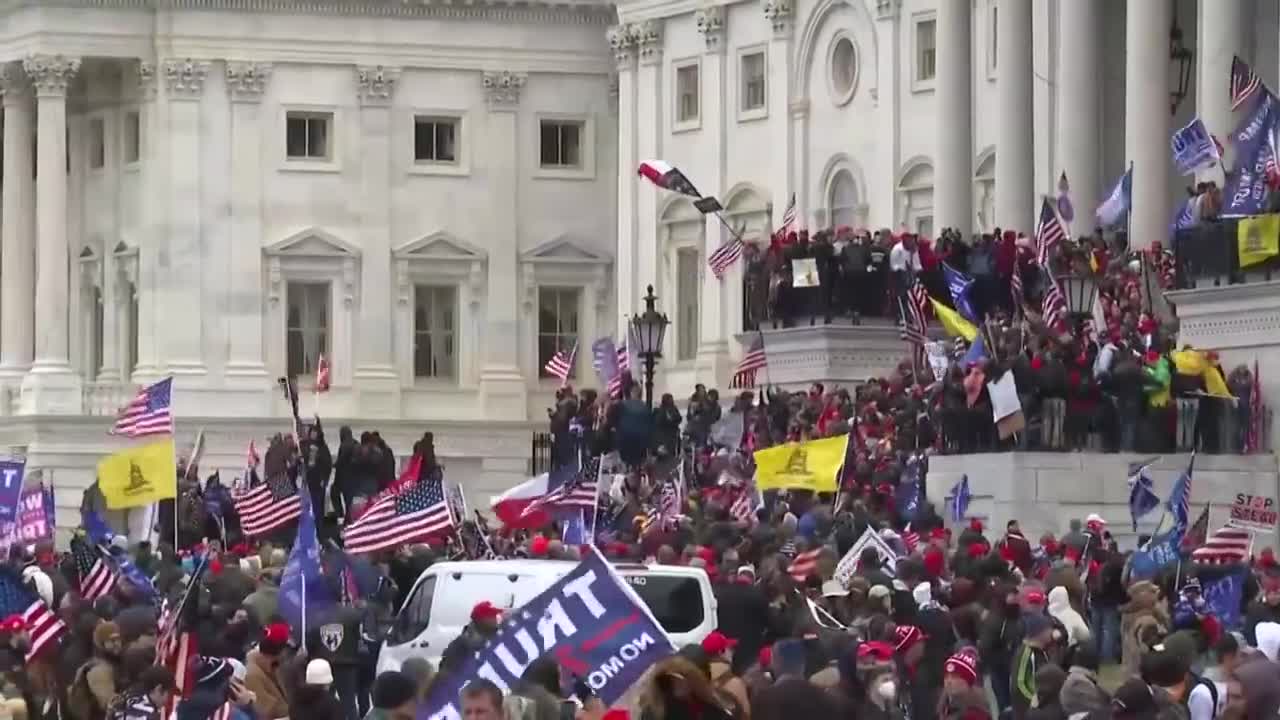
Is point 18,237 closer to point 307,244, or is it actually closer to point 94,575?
point 307,244

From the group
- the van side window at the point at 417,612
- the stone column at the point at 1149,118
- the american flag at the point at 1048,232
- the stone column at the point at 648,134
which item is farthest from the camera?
the stone column at the point at 648,134

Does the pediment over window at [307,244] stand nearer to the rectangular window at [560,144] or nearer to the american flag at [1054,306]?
the rectangular window at [560,144]

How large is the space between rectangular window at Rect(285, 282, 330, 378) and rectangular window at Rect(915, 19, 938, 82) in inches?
705

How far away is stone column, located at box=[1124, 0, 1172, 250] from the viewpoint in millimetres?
55094

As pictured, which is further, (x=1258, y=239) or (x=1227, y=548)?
(x=1258, y=239)

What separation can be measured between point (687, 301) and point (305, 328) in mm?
9878

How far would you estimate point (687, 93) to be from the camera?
7450 centimetres

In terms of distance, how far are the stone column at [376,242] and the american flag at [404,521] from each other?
44.6 metres

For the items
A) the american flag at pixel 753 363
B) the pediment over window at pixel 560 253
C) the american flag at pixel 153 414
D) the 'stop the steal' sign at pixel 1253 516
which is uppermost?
the pediment over window at pixel 560 253

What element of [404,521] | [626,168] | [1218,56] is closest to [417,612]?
[404,521]

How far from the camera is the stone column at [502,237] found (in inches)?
3189

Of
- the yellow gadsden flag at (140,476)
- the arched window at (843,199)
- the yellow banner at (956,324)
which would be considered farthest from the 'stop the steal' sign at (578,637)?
the arched window at (843,199)

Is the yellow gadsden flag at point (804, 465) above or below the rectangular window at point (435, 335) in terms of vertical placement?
below

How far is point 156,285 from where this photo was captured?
263ft
